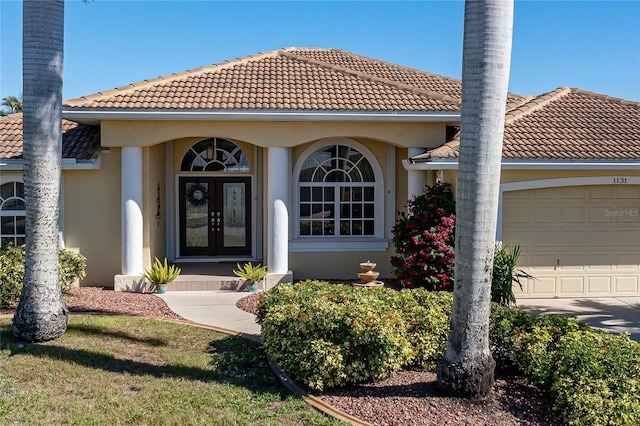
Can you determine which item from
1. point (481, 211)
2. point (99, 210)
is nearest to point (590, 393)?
point (481, 211)

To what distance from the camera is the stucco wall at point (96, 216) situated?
43.9 ft

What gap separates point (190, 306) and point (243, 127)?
13.4 feet

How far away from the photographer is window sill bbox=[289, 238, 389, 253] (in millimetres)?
14711

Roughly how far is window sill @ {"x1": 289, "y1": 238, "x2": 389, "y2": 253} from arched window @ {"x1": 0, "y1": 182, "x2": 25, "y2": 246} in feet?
20.6

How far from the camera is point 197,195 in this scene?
16.1 meters

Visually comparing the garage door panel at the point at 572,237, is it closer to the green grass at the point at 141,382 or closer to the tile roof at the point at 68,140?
the green grass at the point at 141,382

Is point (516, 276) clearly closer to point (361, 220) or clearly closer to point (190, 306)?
point (361, 220)

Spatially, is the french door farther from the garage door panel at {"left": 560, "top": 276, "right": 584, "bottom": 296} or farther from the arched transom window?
the garage door panel at {"left": 560, "top": 276, "right": 584, "bottom": 296}

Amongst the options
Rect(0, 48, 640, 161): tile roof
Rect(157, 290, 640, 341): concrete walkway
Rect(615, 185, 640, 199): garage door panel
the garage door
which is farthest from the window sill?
Rect(615, 185, 640, 199): garage door panel

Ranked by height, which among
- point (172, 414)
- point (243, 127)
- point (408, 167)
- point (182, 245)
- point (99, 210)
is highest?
point (243, 127)

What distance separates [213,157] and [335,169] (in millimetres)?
3433

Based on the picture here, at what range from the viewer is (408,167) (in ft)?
44.0

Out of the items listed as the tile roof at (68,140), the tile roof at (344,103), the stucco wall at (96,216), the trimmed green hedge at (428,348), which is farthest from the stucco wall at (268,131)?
the trimmed green hedge at (428,348)

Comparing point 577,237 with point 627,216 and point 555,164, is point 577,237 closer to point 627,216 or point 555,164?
point 627,216
